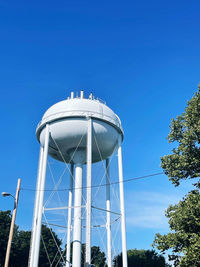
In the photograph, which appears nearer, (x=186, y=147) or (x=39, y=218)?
(x=186, y=147)

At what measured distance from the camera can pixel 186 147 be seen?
38.3 ft

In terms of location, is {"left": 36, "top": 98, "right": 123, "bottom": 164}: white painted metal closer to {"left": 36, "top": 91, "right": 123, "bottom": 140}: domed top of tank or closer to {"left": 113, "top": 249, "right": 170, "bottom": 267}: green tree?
{"left": 36, "top": 91, "right": 123, "bottom": 140}: domed top of tank

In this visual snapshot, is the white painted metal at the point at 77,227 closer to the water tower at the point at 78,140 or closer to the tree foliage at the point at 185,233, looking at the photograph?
the water tower at the point at 78,140

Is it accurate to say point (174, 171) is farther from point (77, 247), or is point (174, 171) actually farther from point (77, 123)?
point (77, 247)

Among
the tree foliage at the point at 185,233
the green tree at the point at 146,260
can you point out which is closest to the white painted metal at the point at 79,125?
the tree foliage at the point at 185,233

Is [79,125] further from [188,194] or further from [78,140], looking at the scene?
[188,194]

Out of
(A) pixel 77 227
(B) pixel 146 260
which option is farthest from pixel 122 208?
(B) pixel 146 260

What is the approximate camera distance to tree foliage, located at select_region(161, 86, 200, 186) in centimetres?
1163

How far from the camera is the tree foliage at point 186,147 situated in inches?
458

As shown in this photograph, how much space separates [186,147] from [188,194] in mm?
1890

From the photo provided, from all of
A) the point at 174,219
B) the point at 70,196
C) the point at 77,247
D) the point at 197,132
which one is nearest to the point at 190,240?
the point at 174,219

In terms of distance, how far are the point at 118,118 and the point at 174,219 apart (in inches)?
344

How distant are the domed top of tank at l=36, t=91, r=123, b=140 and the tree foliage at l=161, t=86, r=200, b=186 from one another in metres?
5.30

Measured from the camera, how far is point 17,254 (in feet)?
105
